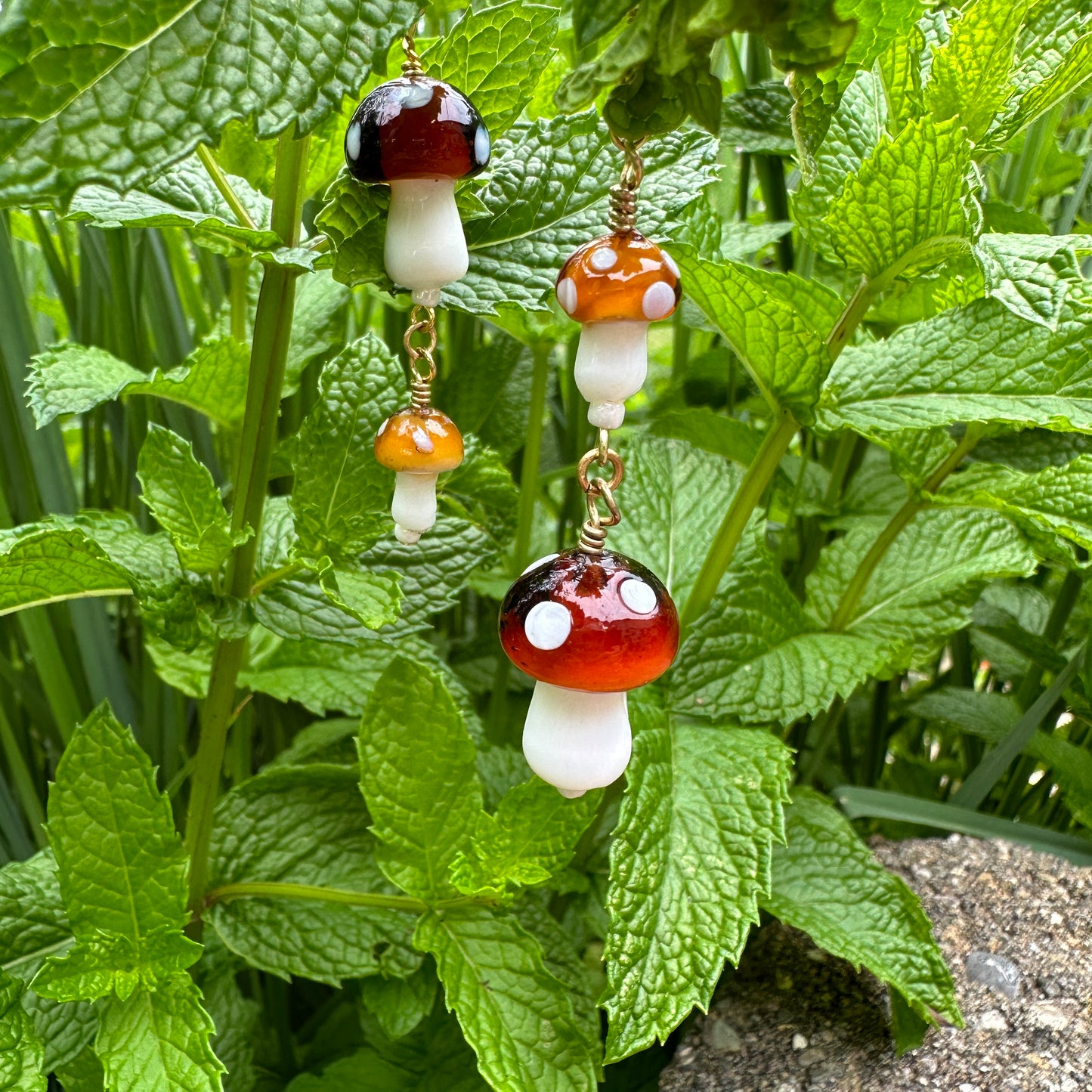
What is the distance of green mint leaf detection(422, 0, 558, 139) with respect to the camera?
41cm

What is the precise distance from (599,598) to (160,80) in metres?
0.22

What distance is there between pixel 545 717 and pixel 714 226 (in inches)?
14.5

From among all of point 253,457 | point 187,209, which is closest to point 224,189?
point 187,209

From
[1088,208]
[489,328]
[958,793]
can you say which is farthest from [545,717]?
[1088,208]

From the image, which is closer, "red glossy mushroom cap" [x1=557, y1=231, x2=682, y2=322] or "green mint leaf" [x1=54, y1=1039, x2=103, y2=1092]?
"red glossy mushroom cap" [x1=557, y1=231, x2=682, y2=322]

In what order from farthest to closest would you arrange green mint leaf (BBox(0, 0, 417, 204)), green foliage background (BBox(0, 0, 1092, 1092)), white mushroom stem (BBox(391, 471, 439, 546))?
1. white mushroom stem (BBox(391, 471, 439, 546))
2. green foliage background (BBox(0, 0, 1092, 1092))
3. green mint leaf (BBox(0, 0, 417, 204))

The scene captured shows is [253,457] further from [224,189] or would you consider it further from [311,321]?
[311,321]

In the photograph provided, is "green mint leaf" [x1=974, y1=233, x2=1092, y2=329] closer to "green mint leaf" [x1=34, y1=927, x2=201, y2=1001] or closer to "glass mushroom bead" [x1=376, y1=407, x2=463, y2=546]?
"glass mushroom bead" [x1=376, y1=407, x2=463, y2=546]

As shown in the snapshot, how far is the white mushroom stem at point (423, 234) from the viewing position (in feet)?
1.25

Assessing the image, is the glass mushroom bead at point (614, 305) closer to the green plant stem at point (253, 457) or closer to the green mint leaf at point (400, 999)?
the green plant stem at point (253, 457)

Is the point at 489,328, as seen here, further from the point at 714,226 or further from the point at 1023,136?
the point at 1023,136

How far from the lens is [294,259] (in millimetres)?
396

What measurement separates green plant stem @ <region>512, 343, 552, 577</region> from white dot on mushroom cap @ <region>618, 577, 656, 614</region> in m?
0.36

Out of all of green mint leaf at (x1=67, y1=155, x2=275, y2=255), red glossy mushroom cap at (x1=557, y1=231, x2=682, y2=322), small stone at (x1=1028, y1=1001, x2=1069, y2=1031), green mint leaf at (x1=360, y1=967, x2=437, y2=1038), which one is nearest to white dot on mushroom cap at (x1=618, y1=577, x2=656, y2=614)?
red glossy mushroom cap at (x1=557, y1=231, x2=682, y2=322)
